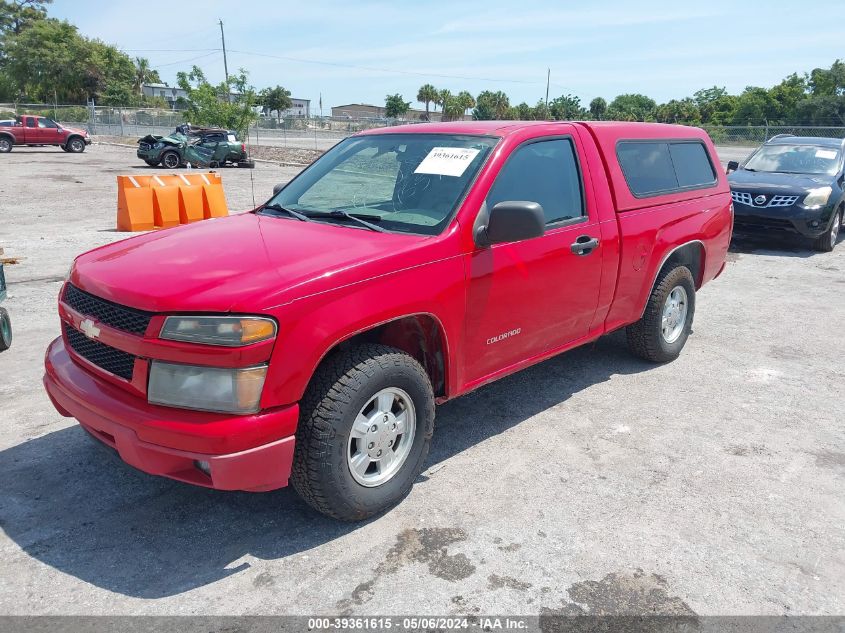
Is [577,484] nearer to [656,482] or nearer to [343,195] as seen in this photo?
[656,482]

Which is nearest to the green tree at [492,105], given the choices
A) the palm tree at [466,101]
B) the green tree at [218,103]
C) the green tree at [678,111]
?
the palm tree at [466,101]

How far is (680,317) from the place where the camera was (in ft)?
19.2

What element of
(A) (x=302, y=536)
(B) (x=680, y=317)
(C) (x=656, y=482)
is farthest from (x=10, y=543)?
(B) (x=680, y=317)

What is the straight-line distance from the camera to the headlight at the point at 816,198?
10445 millimetres

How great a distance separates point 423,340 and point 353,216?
82 centimetres

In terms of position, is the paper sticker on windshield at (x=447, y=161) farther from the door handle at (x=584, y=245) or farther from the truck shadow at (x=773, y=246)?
the truck shadow at (x=773, y=246)

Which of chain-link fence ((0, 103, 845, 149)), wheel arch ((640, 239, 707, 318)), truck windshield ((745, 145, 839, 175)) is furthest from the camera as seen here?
chain-link fence ((0, 103, 845, 149))

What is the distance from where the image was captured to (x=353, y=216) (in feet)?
12.6

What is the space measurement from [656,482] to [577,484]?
45 cm

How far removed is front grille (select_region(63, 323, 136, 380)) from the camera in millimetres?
3043

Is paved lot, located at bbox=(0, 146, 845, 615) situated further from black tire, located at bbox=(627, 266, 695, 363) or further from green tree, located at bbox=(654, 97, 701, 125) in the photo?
green tree, located at bbox=(654, 97, 701, 125)

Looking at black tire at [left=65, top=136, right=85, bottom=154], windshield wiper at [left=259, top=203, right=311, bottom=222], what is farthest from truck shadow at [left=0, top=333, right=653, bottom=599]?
black tire at [left=65, top=136, right=85, bottom=154]

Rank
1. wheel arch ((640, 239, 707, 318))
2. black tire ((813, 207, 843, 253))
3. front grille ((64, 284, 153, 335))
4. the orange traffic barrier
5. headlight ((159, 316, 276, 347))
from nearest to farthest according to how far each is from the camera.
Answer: headlight ((159, 316, 276, 347)), front grille ((64, 284, 153, 335)), wheel arch ((640, 239, 707, 318)), black tire ((813, 207, 843, 253)), the orange traffic barrier

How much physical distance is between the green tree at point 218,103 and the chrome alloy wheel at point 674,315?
29204 millimetres
